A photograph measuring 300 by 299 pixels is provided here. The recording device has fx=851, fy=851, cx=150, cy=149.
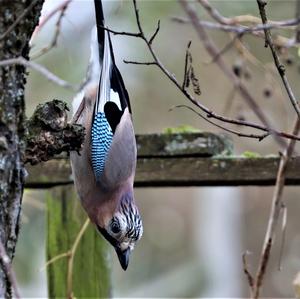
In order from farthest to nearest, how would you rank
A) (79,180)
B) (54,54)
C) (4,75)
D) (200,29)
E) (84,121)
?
(54,54)
(84,121)
(79,180)
(4,75)
(200,29)

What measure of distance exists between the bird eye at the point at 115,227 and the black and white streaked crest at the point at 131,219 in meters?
0.04

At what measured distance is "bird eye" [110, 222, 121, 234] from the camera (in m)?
3.74

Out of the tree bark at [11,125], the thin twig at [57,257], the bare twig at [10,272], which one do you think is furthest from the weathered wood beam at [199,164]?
the bare twig at [10,272]

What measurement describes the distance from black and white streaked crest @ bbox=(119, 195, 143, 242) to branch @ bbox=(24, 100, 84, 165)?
1.48 meters

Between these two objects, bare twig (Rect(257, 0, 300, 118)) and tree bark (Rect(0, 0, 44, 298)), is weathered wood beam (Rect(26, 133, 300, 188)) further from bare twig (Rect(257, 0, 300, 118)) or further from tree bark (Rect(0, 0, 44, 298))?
tree bark (Rect(0, 0, 44, 298))

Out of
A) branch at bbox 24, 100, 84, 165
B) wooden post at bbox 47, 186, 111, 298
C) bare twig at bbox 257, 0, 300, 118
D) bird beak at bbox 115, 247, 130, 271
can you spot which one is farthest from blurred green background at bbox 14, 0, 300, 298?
bare twig at bbox 257, 0, 300, 118

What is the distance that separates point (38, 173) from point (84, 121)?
0.71 meters

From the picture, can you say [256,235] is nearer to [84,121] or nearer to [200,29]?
[84,121]

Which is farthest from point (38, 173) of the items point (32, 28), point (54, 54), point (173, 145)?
point (54, 54)

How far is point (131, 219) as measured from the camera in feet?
12.5

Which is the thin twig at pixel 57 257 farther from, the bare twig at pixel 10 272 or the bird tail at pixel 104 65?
the bare twig at pixel 10 272

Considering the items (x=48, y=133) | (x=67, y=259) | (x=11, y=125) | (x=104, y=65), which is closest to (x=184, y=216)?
(x=104, y=65)

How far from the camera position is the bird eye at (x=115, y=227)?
374 centimetres

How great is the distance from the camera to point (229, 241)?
13.4 metres
